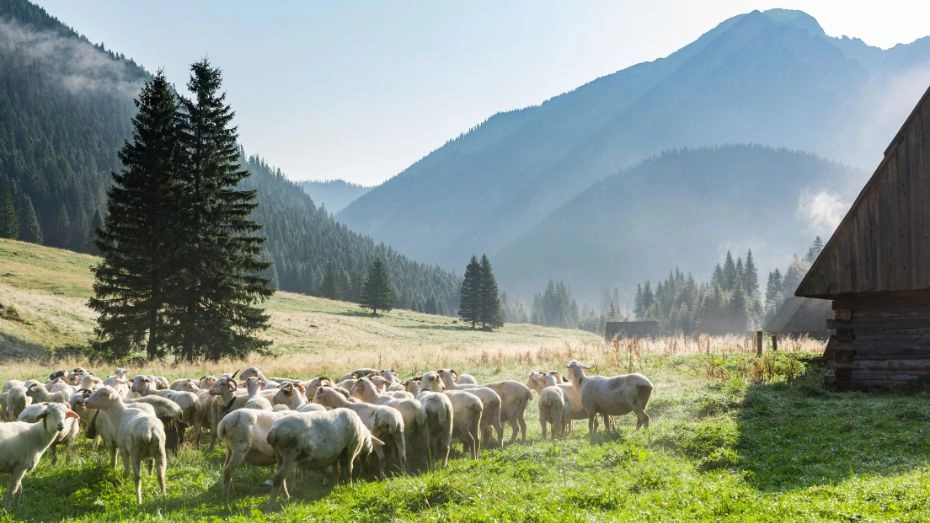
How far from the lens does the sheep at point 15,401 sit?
551 inches

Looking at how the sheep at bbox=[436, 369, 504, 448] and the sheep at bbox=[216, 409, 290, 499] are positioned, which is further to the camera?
the sheep at bbox=[436, 369, 504, 448]

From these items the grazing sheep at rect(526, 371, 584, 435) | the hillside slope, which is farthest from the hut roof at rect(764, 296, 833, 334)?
the grazing sheep at rect(526, 371, 584, 435)

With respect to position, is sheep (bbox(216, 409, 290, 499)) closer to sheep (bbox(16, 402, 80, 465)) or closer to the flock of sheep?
the flock of sheep

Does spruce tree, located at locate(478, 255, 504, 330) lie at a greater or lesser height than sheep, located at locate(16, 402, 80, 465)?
greater

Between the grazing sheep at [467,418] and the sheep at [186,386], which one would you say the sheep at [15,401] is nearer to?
the sheep at [186,386]

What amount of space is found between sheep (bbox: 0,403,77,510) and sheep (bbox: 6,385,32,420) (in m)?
4.91

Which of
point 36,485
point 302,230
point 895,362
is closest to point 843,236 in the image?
point 895,362

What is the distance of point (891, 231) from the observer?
59.5ft

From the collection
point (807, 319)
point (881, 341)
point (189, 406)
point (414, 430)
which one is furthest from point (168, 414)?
point (807, 319)

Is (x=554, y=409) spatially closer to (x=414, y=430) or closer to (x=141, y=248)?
→ (x=414, y=430)

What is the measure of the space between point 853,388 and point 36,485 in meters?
20.8

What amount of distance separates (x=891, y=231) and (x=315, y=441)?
1764 cm

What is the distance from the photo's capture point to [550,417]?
46.3 feet

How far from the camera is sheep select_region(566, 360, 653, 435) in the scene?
14.0 metres
